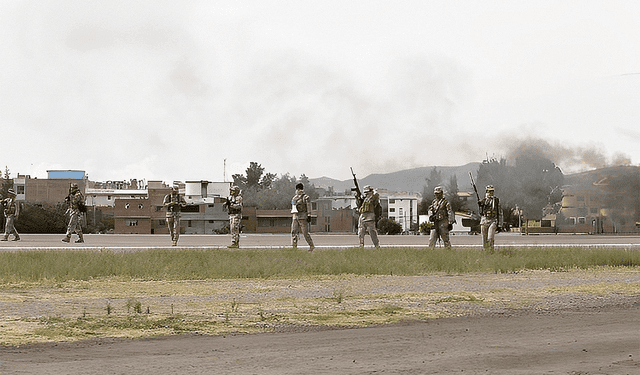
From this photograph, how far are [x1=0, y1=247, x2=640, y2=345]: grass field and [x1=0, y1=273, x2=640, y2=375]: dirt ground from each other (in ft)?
2.19

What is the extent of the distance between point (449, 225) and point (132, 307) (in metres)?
13.3

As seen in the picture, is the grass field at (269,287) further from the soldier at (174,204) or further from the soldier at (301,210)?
the soldier at (174,204)

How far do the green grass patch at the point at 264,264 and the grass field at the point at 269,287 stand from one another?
0.03m

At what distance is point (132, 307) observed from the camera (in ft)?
38.4

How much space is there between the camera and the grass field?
34.1 ft

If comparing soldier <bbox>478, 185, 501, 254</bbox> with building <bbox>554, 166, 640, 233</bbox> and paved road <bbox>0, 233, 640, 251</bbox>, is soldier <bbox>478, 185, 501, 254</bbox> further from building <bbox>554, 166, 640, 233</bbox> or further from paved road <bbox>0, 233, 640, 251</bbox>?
building <bbox>554, 166, 640, 233</bbox>

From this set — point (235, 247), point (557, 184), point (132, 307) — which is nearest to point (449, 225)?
point (235, 247)

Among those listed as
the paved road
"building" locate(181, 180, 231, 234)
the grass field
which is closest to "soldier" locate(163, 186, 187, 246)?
the paved road

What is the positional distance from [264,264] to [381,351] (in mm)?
10905

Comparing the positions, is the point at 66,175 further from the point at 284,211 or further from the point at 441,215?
the point at 441,215

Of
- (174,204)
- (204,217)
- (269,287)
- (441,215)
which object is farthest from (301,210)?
(204,217)

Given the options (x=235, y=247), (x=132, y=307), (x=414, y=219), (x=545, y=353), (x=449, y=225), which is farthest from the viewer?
(x=414, y=219)

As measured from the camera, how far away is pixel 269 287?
50.2 ft

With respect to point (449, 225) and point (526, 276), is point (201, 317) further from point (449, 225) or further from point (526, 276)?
point (449, 225)
